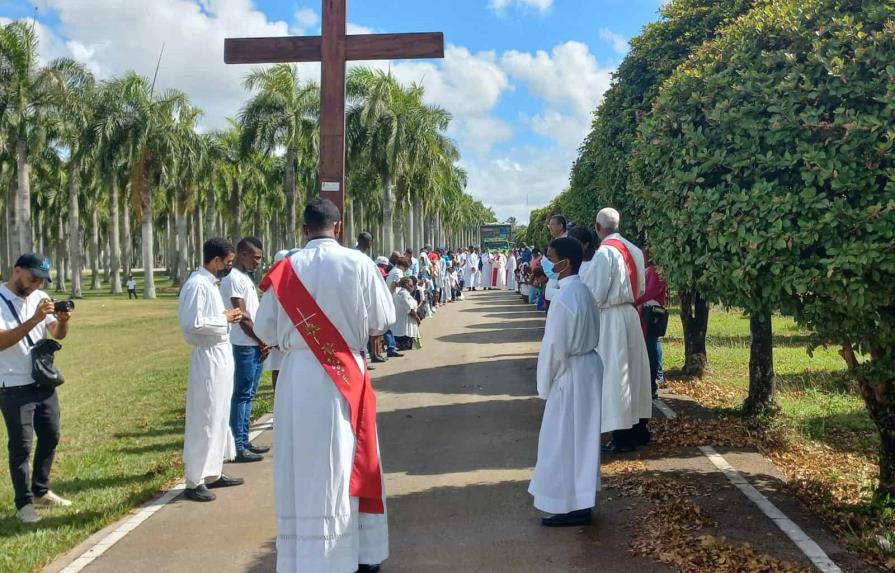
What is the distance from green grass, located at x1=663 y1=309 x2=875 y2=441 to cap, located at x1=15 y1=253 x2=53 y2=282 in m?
5.99

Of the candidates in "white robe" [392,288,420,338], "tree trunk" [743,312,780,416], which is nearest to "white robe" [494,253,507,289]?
"white robe" [392,288,420,338]

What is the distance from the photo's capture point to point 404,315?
16.1m

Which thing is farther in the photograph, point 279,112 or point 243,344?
point 279,112

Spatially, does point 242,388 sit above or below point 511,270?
below

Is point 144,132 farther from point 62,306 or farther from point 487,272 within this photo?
point 62,306

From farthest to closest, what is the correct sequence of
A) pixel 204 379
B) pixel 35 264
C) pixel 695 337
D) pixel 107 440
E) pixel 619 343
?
pixel 695 337, pixel 107 440, pixel 619 343, pixel 204 379, pixel 35 264

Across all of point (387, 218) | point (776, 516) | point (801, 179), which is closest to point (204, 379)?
point (776, 516)

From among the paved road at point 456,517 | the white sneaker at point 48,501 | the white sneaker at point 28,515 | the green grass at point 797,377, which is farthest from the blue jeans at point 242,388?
the green grass at point 797,377

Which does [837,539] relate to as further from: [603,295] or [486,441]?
[486,441]

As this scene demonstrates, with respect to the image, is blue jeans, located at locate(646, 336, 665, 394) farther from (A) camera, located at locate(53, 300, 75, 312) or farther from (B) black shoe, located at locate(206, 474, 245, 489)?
(A) camera, located at locate(53, 300, 75, 312)

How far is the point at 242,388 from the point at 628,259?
3850 mm

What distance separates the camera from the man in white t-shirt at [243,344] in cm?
756

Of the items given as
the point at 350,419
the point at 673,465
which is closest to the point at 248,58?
the point at 350,419

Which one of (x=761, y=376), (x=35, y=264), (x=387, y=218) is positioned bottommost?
(x=761, y=376)
